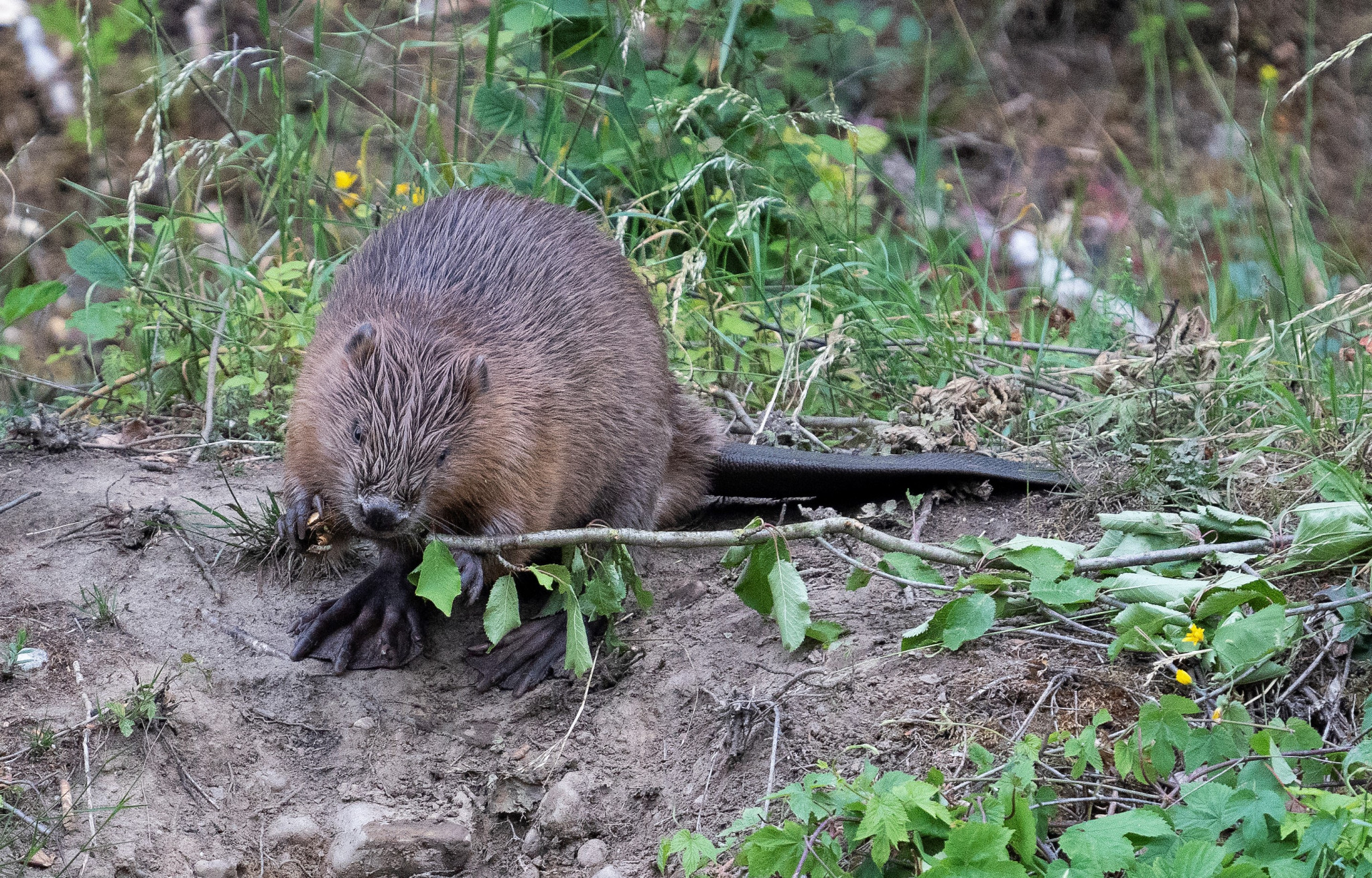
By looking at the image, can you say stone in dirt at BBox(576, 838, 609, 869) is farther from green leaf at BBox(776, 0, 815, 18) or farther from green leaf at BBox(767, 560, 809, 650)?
green leaf at BBox(776, 0, 815, 18)

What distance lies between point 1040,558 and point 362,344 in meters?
1.34

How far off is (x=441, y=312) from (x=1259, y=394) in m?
1.87

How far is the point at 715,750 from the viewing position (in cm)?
204

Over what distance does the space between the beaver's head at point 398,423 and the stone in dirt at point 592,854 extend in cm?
67

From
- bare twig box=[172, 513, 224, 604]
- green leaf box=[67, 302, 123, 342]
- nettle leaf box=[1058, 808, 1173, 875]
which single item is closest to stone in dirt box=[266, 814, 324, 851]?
bare twig box=[172, 513, 224, 604]

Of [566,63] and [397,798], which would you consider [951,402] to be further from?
[566,63]

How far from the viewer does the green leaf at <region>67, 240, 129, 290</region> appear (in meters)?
3.43

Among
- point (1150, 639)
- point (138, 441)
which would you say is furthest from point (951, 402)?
point (138, 441)

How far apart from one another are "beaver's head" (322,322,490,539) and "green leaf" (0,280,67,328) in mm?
1160

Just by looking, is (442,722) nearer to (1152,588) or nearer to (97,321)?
(1152,588)

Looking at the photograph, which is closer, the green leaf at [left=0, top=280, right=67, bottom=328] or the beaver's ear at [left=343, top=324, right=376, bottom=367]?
the beaver's ear at [left=343, top=324, right=376, bottom=367]

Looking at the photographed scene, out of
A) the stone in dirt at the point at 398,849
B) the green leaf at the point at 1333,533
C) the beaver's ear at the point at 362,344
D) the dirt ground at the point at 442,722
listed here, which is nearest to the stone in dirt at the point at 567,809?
the dirt ground at the point at 442,722

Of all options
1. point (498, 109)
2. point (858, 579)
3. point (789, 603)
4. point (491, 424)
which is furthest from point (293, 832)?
point (498, 109)

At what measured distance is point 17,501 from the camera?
2.71 metres
